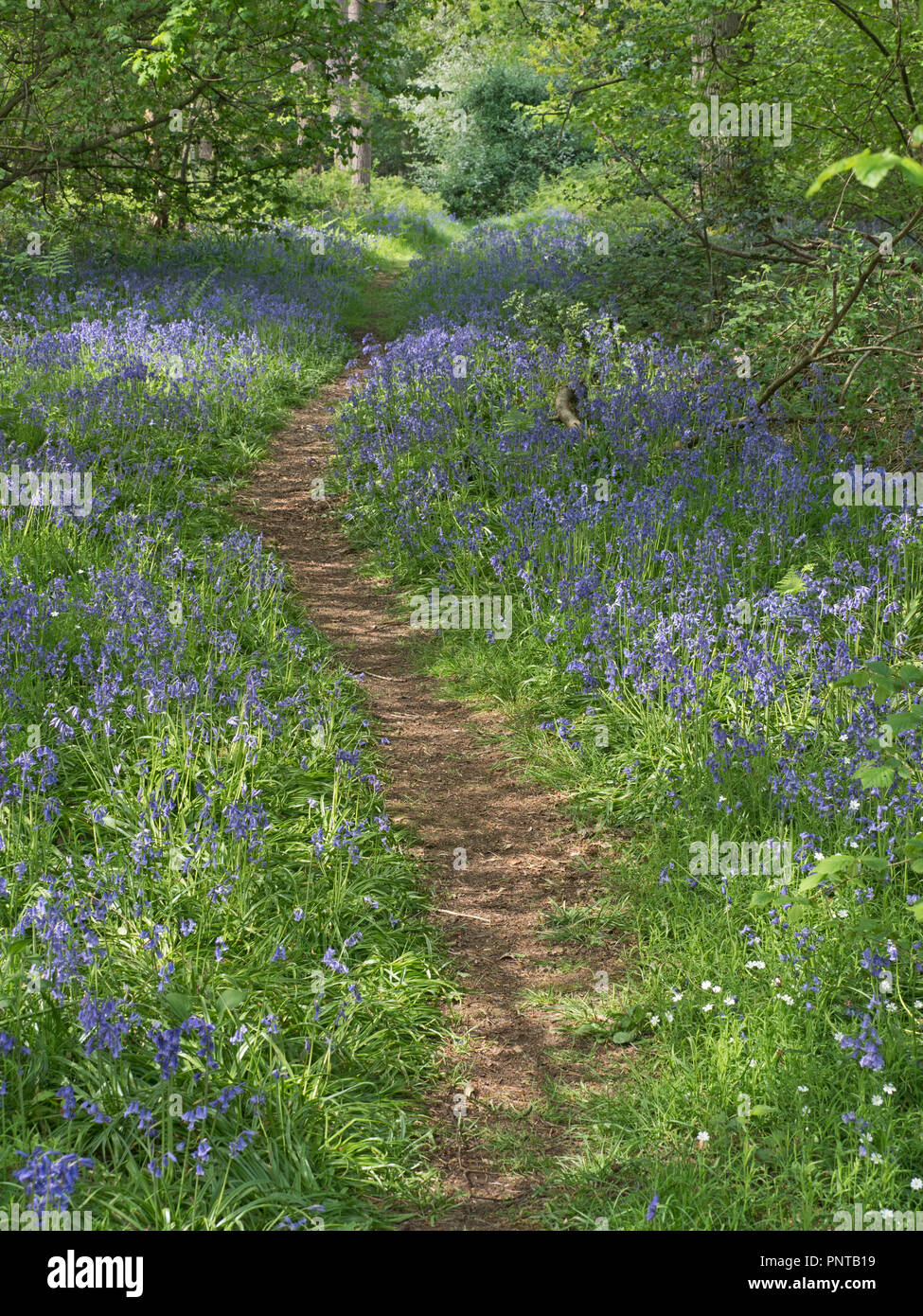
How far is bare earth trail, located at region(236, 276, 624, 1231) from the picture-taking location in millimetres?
3043

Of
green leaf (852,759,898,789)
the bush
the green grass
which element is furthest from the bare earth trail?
the bush

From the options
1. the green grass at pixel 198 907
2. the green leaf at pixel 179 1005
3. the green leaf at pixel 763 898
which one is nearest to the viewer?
the green grass at pixel 198 907

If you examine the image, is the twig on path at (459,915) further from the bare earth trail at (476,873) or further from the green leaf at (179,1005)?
the green leaf at (179,1005)

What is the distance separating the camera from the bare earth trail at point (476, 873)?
9.98ft

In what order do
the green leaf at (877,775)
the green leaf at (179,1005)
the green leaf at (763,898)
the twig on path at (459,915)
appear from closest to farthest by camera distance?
the green leaf at (877,775) → the green leaf at (179,1005) → the green leaf at (763,898) → the twig on path at (459,915)

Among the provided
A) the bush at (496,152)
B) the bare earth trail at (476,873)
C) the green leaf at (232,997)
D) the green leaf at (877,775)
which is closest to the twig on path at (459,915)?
the bare earth trail at (476,873)

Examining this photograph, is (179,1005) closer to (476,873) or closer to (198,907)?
(198,907)

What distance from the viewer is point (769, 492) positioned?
21.6ft

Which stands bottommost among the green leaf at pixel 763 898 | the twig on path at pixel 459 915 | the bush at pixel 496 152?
the twig on path at pixel 459 915

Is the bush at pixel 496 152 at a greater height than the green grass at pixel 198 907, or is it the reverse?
the bush at pixel 496 152

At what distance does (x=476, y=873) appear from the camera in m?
4.40

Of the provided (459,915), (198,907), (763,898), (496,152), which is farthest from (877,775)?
(496,152)
